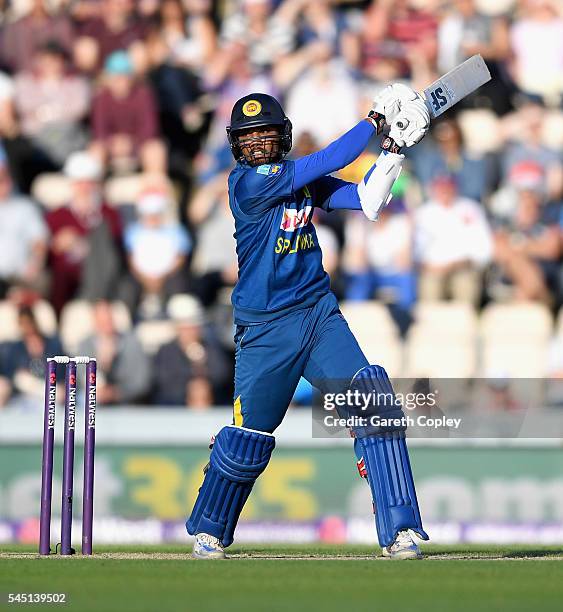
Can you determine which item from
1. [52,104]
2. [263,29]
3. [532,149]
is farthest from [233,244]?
[532,149]

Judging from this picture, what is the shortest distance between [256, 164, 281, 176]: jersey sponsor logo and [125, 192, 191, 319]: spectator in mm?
6129

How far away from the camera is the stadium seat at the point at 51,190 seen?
14258 mm

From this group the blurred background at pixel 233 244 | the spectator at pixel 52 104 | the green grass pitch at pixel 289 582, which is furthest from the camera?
the spectator at pixel 52 104

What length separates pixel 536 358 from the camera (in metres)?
12.5

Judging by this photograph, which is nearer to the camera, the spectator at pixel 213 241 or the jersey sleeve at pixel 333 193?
the jersey sleeve at pixel 333 193

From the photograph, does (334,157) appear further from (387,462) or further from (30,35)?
(30,35)

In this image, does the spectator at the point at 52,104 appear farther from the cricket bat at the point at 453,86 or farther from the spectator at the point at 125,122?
the cricket bat at the point at 453,86

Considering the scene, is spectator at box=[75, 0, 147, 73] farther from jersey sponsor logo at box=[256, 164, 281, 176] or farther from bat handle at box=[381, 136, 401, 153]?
bat handle at box=[381, 136, 401, 153]

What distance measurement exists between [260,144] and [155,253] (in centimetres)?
653

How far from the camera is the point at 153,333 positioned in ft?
42.2

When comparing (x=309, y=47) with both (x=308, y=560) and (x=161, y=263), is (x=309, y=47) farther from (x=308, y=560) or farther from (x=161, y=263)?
(x=308, y=560)

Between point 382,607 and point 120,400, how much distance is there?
7341mm

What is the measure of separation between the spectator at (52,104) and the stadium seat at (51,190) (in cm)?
20

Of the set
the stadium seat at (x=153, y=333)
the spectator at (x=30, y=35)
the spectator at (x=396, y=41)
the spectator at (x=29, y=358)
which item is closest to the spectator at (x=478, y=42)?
the spectator at (x=396, y=41)
